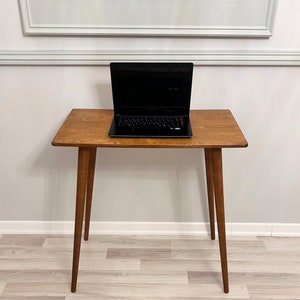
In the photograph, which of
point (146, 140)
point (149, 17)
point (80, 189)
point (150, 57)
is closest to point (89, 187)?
point (80, 189)

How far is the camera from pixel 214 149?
47.7 inches

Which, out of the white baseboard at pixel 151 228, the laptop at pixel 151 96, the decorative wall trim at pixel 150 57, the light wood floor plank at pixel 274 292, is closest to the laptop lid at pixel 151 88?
the laptop at pixel 151 96

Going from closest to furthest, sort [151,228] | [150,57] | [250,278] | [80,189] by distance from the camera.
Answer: [80,189], [150,57], [250,278], [151,228]

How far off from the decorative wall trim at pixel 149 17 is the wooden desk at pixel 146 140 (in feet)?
1.07

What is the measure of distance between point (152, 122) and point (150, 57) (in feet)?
0.97

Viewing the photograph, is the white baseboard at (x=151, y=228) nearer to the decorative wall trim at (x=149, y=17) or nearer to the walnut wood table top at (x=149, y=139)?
the walnut wood table top at (x=149, y=139)

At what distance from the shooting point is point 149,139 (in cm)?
116

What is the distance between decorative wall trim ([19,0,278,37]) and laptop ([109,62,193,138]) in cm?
17

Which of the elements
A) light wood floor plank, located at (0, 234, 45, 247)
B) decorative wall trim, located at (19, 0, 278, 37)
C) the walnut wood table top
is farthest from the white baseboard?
decorative wall trim, located at (19, 0, 278, 37)

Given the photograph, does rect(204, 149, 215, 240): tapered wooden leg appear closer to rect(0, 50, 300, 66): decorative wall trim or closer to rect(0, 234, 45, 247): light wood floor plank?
rect(0, 50, 300, 66): decorative wall trim

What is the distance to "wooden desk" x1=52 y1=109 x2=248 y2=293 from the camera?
1144mm

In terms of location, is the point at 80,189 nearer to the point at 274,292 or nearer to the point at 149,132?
the point at 149,132

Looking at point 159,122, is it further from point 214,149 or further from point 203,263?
point 203,263

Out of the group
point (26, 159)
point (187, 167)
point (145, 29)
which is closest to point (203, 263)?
point (187, 167)
